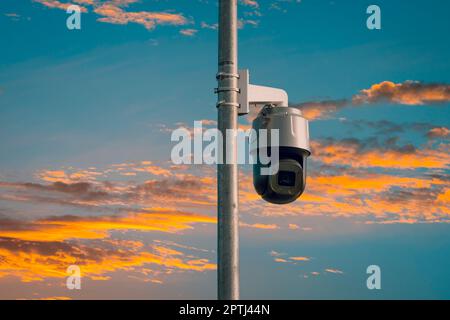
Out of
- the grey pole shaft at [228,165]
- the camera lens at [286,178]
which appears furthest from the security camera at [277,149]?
the grey pole shaft at [228,165]

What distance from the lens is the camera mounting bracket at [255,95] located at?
16.8 feet

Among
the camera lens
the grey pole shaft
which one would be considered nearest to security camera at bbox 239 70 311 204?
the camera lens

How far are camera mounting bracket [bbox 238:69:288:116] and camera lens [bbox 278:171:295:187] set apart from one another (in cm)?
60

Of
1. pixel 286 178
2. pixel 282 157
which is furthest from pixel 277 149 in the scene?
pixel 286 178

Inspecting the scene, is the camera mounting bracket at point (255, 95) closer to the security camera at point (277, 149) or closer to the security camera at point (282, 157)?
the security camera at point (277, 149)

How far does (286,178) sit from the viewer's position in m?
5.22

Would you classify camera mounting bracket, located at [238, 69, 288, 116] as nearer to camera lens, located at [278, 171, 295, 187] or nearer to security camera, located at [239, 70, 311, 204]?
security camera, located at [239, 70, 311, 204]

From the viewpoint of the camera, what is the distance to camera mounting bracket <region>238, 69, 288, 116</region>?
5132 mm

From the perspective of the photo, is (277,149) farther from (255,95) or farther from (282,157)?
(255,95)
